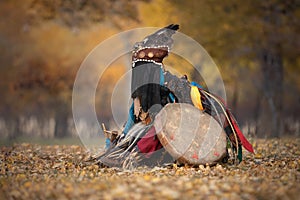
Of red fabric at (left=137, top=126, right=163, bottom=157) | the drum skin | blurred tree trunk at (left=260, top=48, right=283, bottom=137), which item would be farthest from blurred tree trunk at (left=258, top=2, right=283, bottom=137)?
red fabric at (left=137, top=126, right=163, bottom=157)

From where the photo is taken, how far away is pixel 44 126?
27.0m

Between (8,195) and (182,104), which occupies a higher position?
(182,104)

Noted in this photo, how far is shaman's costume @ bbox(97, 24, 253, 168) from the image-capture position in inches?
356

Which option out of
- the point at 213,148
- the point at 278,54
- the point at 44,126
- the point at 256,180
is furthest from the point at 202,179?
the point at 44,126

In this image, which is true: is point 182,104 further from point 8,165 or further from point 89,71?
point 89,71

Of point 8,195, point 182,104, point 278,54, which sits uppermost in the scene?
point 278,54

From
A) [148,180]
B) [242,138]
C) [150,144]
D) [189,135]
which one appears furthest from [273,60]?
[148,180]

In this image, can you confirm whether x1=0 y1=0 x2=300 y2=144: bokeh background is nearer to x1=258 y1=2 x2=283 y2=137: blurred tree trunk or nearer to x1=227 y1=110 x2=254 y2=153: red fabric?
x1=258 y1=2 x2=283 y2=137: blurred tree trunk

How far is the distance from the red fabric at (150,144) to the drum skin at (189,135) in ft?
0.67

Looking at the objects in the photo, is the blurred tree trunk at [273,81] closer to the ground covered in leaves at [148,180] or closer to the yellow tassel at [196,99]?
the ground covered in leaves at [148,180]

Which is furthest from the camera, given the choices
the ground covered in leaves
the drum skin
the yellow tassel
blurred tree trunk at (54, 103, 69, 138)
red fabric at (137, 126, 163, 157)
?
blurred tree trunk at (54, 103, 69, 138)

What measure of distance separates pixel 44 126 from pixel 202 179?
2035 centimetres

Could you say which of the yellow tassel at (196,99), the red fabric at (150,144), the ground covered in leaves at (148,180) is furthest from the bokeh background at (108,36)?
the yellow tassel at (196,99)

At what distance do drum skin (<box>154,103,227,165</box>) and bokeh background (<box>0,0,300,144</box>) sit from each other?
28.0 feet
